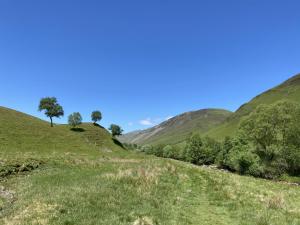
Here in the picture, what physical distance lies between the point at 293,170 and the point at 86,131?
76.7 meters

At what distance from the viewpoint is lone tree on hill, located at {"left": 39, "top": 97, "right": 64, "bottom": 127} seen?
10269cm

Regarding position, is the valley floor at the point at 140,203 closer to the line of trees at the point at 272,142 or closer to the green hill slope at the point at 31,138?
the green hill slope at the point at 31,138

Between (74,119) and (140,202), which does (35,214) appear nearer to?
(140,202)

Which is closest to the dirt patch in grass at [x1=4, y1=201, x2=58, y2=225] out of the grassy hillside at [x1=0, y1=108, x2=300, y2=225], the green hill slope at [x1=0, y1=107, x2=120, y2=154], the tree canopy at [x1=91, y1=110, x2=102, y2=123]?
the grassy hillside at [x1=0, y1=108, x2=300, y2=225]

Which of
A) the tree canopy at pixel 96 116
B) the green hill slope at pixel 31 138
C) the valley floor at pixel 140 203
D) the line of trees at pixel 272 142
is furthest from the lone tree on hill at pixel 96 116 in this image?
the valley floor at pixel 140 203

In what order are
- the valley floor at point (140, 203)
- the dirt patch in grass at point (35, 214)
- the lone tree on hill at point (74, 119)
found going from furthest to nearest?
1. the lone tree on hill at point (74, 119)
2. the valley floor at point (140, 203)
3. the dirt patch in grass at point (35, 214)

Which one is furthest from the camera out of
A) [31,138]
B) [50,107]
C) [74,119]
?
[74,119]

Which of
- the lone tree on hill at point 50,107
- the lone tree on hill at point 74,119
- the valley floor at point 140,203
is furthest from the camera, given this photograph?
the lone tree on hill at point 74,119

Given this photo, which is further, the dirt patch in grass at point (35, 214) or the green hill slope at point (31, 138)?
the green hill slope at point (31, 138)

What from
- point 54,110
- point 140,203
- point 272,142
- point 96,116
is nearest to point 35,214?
point 140,203

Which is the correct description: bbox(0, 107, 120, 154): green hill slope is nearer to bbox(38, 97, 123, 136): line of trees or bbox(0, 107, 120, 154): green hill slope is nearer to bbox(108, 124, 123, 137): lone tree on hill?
bbox(38, 97, 123, 136): line of trees

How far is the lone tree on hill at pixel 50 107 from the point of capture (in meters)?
103

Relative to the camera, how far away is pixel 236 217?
15.6 metres

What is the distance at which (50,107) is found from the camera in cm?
10294
